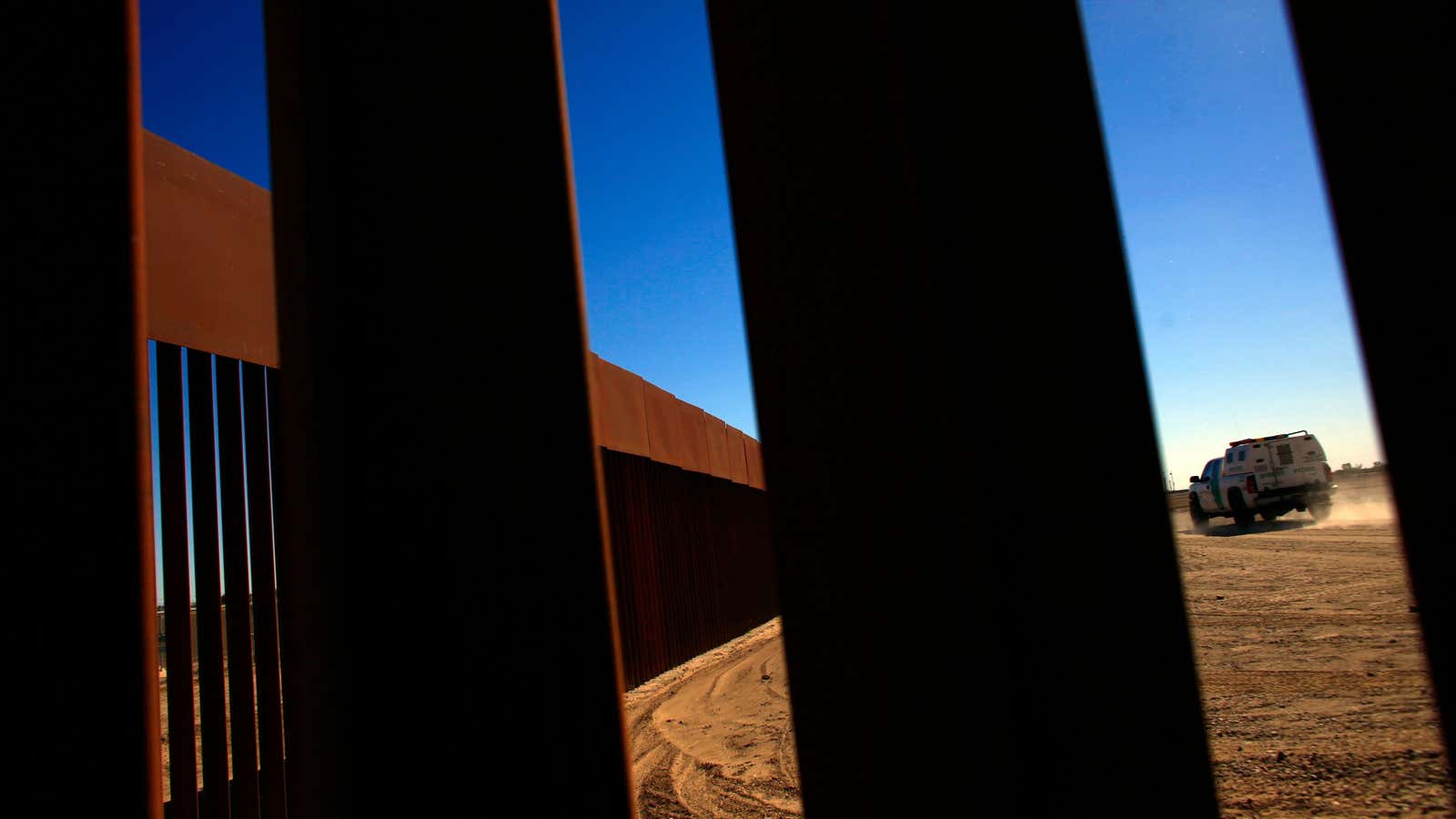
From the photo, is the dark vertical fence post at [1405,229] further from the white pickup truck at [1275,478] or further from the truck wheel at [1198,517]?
the truck wheel at [1198,517]

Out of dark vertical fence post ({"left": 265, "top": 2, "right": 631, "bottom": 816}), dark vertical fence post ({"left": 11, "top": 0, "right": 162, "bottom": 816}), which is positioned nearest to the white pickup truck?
dark vertical fence post ({"left": 265, "top": 2, "right": 631, "bottom": 816})

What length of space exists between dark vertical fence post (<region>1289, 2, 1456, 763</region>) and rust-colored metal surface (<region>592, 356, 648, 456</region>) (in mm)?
7844

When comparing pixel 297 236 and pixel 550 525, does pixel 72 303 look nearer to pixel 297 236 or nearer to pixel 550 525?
pixel 297 236

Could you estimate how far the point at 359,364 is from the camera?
1.58m

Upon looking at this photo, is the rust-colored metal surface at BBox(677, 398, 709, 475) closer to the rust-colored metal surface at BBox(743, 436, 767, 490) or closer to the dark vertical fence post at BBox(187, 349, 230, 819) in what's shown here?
the rust-colored metal surface at BBox(743, 436, 767, 490)

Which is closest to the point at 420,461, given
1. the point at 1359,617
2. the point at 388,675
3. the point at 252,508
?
the point at 388,675

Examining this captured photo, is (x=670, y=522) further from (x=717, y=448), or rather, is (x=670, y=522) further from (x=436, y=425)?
(x=436, y=425)

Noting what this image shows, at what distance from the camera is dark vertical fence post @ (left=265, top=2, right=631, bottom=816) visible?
4.78 feet

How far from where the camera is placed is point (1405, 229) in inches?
43.6

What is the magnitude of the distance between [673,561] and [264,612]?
7.41m

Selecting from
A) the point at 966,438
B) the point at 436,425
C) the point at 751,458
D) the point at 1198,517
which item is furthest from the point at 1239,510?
the point at 436,425

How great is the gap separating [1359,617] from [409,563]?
9.36 meters

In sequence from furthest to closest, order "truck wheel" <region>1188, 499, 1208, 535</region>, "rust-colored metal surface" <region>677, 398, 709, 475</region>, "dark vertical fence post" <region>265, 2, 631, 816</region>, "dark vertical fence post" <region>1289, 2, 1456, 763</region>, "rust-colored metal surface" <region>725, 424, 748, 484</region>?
"truck wheel" <region>1188, 499, 1208, 535</region>
"rust-colored metal surface" <region>725, 424, 748, 484</region>
"rust-colored metal surface" <region>677, 398, 709, 475</region>
"dark vertical fence post" <region>265, 2, 631, 816</region>
"dark vertical fence post" <region>1289, 2, 1456, 763</region>

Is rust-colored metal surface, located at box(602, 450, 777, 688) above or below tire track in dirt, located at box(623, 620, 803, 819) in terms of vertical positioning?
above
